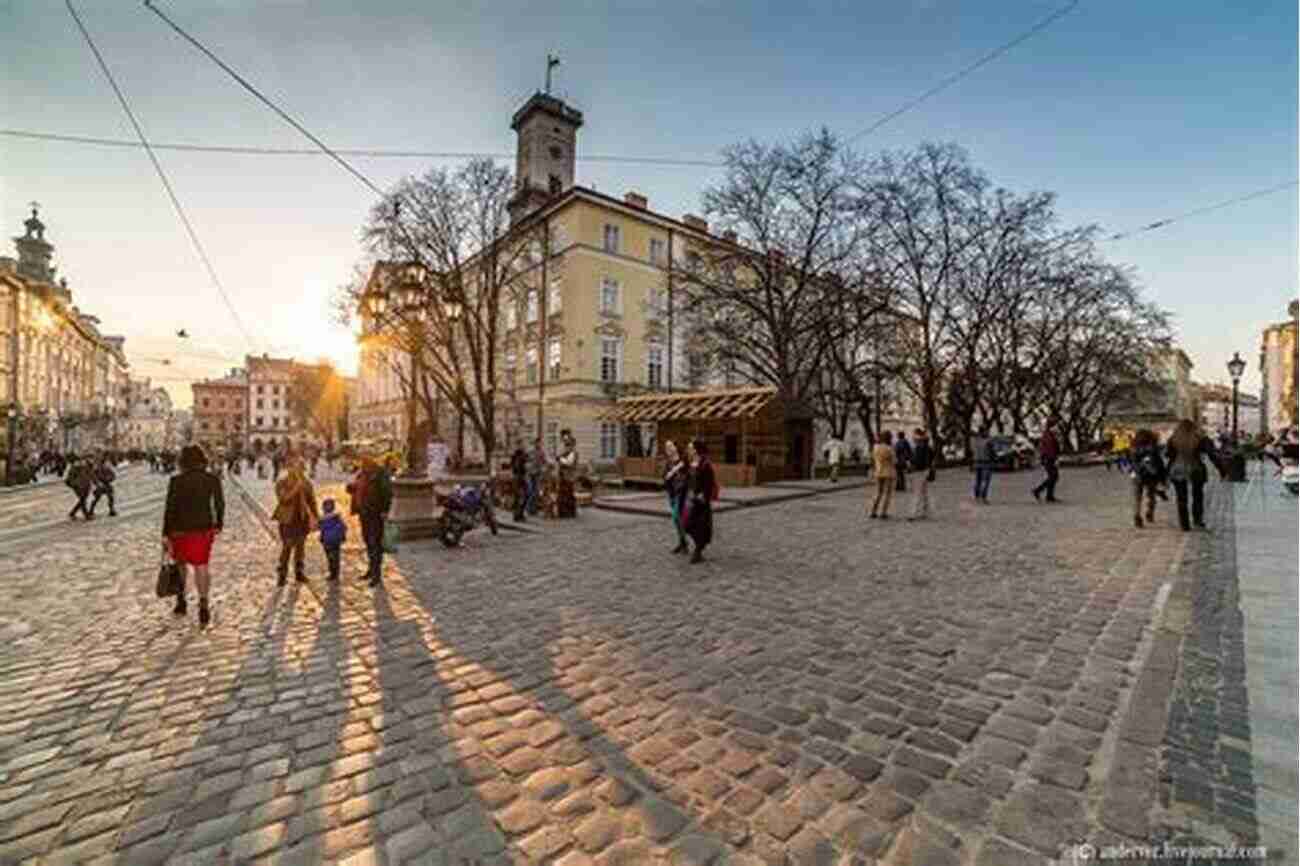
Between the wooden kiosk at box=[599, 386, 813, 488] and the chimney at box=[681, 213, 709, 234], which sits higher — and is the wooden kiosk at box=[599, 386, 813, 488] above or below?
below

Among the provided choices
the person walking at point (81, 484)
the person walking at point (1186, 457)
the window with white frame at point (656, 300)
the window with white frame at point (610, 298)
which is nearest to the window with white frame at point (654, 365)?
the window with white frame at point (656, 300)

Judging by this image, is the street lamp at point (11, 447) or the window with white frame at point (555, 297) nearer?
the street lamp at point (11, 447)

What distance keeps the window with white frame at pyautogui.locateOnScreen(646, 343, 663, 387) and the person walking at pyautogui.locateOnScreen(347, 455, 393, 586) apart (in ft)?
105

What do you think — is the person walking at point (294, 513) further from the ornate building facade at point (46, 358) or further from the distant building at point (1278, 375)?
the distant building at point (1278, 375)

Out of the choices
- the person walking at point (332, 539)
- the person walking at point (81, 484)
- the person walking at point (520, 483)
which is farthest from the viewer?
the person walking at point (81, 484)

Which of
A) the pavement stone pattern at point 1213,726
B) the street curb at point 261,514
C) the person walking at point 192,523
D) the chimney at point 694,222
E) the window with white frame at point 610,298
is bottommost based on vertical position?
the street curb at point 261,514

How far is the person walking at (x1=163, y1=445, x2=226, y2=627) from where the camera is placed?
623 centimetres

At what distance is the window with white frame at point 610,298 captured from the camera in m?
37.8

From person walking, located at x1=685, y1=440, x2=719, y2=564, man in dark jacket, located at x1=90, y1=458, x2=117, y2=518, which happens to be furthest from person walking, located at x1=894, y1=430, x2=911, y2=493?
man in dark jacket, located at x1=90, y1=458, x2=117, y2=518

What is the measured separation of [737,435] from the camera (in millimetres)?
24812

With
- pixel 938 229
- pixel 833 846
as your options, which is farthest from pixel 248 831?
pixel 938 229

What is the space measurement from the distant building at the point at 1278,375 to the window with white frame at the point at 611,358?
7940 cm

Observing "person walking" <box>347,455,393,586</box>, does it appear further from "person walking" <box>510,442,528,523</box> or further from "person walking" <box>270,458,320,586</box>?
"person walking" <box>510,442,528,523</box>

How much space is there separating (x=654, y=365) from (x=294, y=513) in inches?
1327
